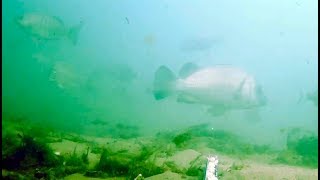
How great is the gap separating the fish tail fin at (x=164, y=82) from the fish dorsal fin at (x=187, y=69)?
0.66 feet

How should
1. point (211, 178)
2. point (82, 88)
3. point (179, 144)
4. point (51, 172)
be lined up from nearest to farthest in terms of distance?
point (211, 178) → point (51, 172) → point (179, 144) → point (82, 88)

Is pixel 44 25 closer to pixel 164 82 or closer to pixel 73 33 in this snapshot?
pixel 73 33

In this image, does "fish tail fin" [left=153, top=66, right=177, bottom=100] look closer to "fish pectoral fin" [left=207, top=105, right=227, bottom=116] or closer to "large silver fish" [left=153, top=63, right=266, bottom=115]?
"large silver fish" [left=153, top=63, right=266, bottom=115]

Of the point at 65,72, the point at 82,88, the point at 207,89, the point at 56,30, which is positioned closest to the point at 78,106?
the point at 82,88

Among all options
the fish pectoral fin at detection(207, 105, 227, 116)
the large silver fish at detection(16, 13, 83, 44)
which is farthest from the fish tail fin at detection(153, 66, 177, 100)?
the large silver fish at detection(16, 13, 83, 44)

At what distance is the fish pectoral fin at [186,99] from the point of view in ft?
26.3

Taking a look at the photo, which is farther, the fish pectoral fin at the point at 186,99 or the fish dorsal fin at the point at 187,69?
the fish pectoral fin at the point at 186,99

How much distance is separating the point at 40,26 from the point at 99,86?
20.4 meters

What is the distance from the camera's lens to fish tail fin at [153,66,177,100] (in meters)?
6.71

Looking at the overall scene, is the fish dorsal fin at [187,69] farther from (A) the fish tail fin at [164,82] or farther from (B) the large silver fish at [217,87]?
(A) the fish tail fin at [164,82]

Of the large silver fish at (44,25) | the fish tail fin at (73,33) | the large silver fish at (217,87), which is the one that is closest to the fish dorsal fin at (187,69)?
the large silver fish at (217,87)

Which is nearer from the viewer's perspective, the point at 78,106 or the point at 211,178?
the point at 211,178

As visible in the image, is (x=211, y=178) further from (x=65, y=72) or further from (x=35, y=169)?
(x=65, y=72)

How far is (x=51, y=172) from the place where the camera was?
415cm
